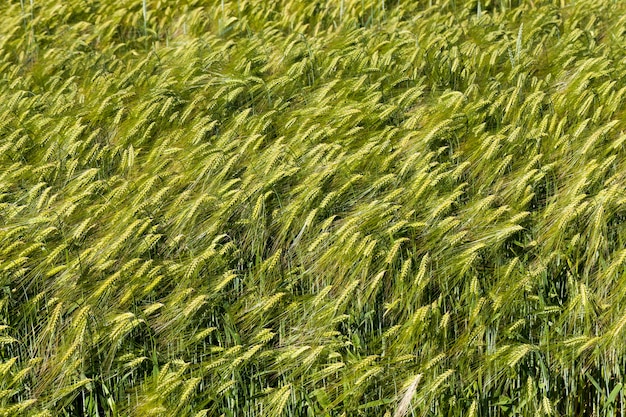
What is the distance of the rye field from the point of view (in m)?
2.19

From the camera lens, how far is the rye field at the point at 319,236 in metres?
2.19

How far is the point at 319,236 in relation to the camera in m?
2.41

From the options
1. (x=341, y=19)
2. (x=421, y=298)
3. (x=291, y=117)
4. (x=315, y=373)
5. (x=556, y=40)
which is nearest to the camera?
(x=315, y=373)

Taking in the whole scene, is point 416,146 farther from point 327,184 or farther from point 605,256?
point 605,256

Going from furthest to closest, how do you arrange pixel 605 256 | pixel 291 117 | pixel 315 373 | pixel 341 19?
1. pixel 341 19
2. pixel 291 117
3. pixel 605 256
4. pixel 315 373

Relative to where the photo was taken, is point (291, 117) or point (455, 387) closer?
point (455, 387)

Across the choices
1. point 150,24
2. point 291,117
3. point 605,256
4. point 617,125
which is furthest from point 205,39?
point 605,256

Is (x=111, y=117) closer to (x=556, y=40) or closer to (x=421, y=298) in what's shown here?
(x=421, y=298)

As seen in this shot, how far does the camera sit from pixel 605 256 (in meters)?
2.53

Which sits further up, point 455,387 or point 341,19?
point 341,19

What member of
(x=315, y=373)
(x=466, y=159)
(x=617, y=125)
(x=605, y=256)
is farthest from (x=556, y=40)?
(x=315, y=373)

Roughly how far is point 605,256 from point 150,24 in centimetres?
214

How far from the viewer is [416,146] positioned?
2.78 meters

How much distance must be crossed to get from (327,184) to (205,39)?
1.16 meters
